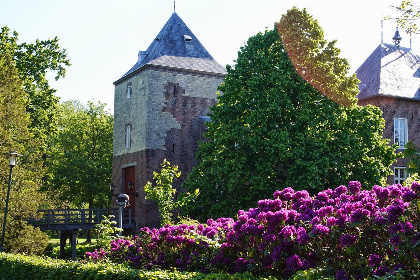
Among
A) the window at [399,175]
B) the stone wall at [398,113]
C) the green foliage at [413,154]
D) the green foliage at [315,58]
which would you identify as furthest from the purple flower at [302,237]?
the window at [399,175]

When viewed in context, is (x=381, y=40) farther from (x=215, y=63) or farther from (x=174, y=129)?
(x=174, y=129)

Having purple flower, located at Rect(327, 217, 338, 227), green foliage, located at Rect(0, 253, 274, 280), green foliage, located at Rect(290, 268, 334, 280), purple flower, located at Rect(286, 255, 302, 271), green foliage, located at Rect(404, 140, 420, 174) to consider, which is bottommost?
green foliage, located at Rect(0, 253, 274, 280)

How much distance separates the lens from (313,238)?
779cm

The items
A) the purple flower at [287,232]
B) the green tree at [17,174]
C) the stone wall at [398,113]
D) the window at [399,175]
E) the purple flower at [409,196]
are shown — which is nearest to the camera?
the purple flower at [409,196]

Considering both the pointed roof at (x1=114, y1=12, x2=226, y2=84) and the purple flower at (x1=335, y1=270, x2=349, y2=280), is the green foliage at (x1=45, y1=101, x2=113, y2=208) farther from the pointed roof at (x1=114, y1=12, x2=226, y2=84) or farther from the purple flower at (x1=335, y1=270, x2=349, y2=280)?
the purple flower at (x1=335, y1=270, x2=349, y2=280)

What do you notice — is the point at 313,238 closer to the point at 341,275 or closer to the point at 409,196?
the point at 341,275

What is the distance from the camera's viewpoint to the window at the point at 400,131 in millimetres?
29812

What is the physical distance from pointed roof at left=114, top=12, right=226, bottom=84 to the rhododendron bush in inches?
874

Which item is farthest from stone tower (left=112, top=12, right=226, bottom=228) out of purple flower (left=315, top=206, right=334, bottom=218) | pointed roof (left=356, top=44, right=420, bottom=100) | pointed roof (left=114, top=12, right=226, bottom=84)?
purple flower (left=315, top=206, right=334, bottom=218)

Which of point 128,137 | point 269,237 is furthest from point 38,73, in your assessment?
point 269,237

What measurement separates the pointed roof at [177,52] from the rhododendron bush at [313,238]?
2221cm

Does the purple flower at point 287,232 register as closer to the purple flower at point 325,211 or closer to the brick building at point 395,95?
the purple flower at point 325,211

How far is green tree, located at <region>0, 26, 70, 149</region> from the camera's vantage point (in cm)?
3133

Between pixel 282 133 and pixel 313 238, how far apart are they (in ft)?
43.9
